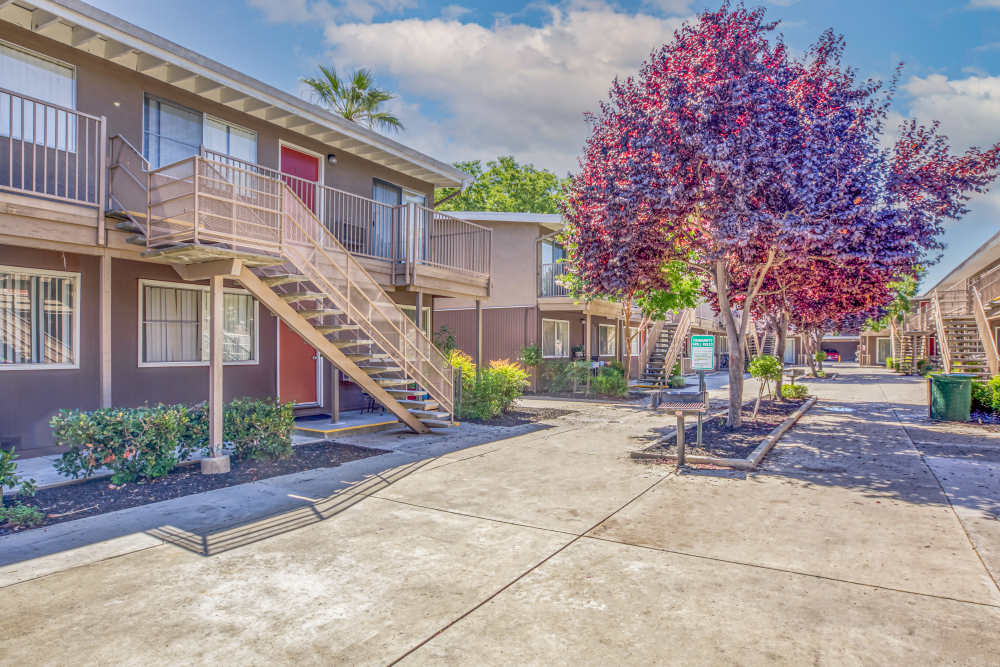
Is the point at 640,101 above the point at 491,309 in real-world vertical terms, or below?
above

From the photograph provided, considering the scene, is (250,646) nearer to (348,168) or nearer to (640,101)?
(640,101)

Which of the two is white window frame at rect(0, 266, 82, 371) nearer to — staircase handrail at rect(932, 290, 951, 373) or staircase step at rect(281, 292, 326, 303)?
staircase step at rect(281, 292, 326, 303)

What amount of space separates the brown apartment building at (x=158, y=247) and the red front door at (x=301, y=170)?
0.14 feet

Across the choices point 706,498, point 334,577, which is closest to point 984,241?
point 706,498

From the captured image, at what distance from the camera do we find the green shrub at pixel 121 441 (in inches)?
237

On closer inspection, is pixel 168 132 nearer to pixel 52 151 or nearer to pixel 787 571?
pixel 52 151

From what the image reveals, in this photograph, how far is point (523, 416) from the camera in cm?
1274

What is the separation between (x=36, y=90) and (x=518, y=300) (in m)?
13.8

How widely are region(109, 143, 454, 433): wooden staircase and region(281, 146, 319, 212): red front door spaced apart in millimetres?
985

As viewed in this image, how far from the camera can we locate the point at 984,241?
21.8 meters

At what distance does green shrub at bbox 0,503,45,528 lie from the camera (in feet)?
16.4

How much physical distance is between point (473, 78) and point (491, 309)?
24.6 feet

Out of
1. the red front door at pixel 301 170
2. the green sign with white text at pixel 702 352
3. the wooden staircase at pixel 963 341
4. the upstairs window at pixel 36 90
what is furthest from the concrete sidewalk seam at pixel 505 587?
the wooden staircase at pixel 963 341

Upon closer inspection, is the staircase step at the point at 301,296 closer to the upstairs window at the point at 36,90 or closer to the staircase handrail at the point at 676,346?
the upstairs window at the point at 36,90
